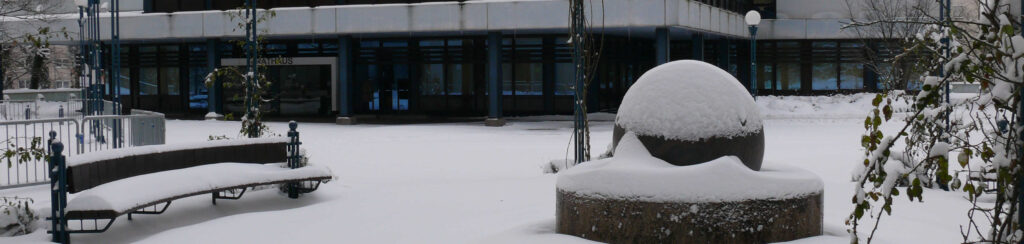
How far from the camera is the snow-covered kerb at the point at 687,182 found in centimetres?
784

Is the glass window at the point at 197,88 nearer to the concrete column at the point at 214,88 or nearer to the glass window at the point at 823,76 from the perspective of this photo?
the concrete column at the point at 214,88

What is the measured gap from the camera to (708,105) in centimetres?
858

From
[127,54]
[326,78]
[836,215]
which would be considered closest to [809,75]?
[326,78]

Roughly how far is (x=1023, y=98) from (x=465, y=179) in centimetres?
1143

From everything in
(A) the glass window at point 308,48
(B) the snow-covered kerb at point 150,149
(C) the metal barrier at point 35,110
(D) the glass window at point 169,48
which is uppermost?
(D) the glass window at point 169,48

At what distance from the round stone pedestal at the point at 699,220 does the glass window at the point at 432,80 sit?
2709 centimetres

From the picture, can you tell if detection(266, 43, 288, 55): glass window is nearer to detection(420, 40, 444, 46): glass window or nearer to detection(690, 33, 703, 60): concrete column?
detection(420, 40, 444, 46): glass window

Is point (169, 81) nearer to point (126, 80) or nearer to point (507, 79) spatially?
point (126, 80)

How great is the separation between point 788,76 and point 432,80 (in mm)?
16688

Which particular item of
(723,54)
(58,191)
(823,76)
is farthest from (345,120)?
(58,191)

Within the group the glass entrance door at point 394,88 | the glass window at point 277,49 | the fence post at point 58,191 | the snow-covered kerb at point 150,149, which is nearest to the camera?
the fence post at point 58,191

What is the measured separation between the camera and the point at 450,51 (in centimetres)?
3409

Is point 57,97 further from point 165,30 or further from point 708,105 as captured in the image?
point 708,105

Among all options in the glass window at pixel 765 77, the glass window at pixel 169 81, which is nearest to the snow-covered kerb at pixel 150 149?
the glass window at pixel 169 81
